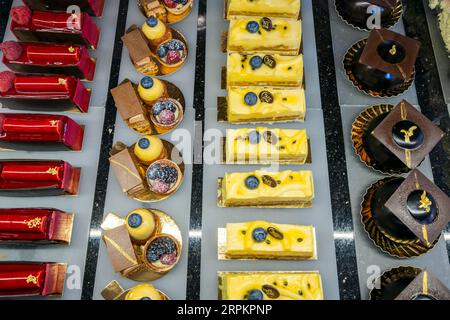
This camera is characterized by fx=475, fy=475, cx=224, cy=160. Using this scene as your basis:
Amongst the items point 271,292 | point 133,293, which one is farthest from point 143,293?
point 271,292

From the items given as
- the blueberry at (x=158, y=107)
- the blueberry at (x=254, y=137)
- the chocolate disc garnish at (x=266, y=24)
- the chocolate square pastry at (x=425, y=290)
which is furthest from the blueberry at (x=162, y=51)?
the chocolate square pastry at (x=425, y=290)

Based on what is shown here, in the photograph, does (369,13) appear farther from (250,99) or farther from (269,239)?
(269,239)

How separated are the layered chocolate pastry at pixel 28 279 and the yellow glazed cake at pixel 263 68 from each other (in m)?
2.02

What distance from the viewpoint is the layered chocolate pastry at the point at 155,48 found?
4012 millimetres

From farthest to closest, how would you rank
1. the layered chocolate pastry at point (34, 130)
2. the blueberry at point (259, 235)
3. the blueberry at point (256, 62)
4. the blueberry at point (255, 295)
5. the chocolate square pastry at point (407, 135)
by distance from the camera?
the blueberry at point (256, 62), the layered chocolate pastry at point (34, 130), the chocolate square pastry at point (407, 135), the blueberry at point (259, 235), the blueberry at point (255, 295)

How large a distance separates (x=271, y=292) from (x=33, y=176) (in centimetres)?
190

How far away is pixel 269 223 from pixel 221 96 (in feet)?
4.07

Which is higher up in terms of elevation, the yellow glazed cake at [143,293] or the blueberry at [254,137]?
the blueberry at [254,137]

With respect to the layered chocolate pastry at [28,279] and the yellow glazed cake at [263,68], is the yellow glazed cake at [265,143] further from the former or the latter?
the layered chocolate pastry at [28,279]

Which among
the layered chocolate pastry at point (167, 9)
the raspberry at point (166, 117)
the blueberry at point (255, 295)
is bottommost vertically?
the blueberry at point (255, 295)

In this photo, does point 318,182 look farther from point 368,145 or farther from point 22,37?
point 22,37

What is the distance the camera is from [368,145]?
12.4 ft

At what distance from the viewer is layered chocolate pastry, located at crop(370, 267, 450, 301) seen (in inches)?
119
